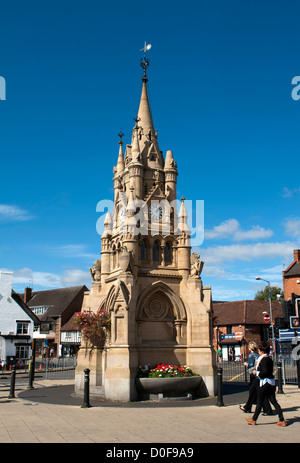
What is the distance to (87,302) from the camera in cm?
2227

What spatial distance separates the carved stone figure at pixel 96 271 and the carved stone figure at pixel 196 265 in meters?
5.20

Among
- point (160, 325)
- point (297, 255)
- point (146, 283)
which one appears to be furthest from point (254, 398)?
point (297, 255)

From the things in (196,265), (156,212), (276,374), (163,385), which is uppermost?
(156,212)

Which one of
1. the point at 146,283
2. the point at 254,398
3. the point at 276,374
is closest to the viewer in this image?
the point at 254,398

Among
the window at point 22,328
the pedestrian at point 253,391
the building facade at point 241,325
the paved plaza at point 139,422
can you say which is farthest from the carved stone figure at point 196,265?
the window at point 22,328

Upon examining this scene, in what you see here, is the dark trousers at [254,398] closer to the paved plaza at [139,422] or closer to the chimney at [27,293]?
the paved plaza at [139,422]

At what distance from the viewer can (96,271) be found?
22969mm

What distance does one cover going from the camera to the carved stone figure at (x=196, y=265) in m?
20.5

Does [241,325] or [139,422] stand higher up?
[241,325]

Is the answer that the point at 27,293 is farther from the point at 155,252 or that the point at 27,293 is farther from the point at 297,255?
the point at 155,252

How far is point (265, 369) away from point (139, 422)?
12.6ft
